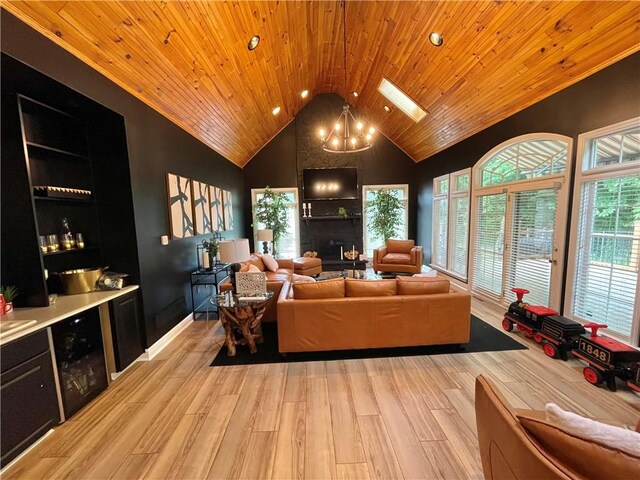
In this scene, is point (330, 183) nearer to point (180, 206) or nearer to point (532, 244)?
point (180, 206)

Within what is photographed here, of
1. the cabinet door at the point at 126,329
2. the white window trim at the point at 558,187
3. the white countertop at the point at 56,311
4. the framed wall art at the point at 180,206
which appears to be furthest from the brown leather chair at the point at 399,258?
the white countertop at the point at 56,311

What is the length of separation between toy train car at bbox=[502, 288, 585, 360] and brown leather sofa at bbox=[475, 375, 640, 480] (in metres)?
2.49

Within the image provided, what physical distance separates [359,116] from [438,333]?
20.4 ft

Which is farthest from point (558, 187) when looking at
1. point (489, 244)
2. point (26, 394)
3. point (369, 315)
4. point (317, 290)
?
point (26, 394)

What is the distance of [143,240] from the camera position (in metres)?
2.99

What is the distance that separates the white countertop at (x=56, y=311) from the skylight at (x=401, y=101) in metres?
5.38

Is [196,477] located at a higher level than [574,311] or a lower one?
lower

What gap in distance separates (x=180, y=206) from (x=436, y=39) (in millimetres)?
4092

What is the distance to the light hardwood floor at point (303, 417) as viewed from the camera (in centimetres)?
169

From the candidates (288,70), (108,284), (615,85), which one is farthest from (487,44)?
(108,284)

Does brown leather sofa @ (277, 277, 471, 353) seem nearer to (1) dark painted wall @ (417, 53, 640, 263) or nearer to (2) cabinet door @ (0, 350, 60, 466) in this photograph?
(2) cabinet door @ (0, 350, 60, 466)

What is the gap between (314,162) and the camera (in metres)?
7.56

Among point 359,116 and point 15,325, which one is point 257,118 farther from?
point 15,325

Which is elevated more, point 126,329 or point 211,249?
point 211,249
